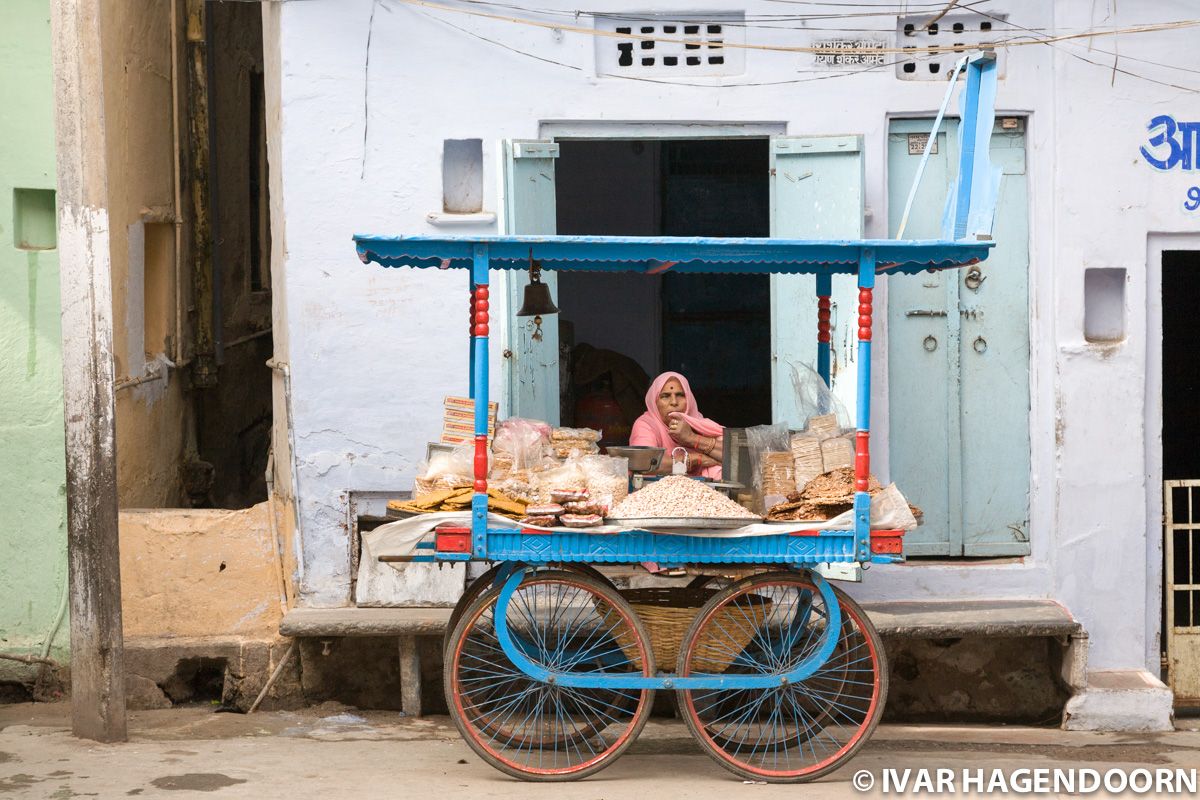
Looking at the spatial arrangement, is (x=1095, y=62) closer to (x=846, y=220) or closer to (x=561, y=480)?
(x=846, y=220)

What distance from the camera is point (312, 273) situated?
7258mm

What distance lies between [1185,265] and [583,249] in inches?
235

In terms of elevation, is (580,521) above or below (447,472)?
below

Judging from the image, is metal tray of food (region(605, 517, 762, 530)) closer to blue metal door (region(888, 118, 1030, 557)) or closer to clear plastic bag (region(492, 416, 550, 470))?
clear plastic bag (region(492, 416, 550, 470))

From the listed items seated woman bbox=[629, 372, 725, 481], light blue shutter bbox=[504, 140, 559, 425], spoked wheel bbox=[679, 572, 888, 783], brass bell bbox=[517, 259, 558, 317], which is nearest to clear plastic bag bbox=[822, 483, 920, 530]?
spoked wheel bbox=[679, 572, 888, 783]

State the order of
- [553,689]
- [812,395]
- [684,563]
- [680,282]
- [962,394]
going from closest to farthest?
1. [684,563]
2. [553,689]
3. [812,395]
4. [962,394]
5. [680,282]

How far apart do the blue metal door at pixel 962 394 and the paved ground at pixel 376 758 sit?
113cm

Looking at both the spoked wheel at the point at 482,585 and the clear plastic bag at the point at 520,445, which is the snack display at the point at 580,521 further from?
the clear plastic bag at the point at 520,445

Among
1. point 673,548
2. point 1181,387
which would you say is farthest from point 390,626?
point 1181,387

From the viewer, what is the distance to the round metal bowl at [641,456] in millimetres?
6414

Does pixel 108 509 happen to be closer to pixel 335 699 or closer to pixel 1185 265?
pixel 335 699

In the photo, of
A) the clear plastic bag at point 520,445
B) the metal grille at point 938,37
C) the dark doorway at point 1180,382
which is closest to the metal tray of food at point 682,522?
the clear plastic bag at point 520,445

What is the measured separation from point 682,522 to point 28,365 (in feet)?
12.7

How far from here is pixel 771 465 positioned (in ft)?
20.0
